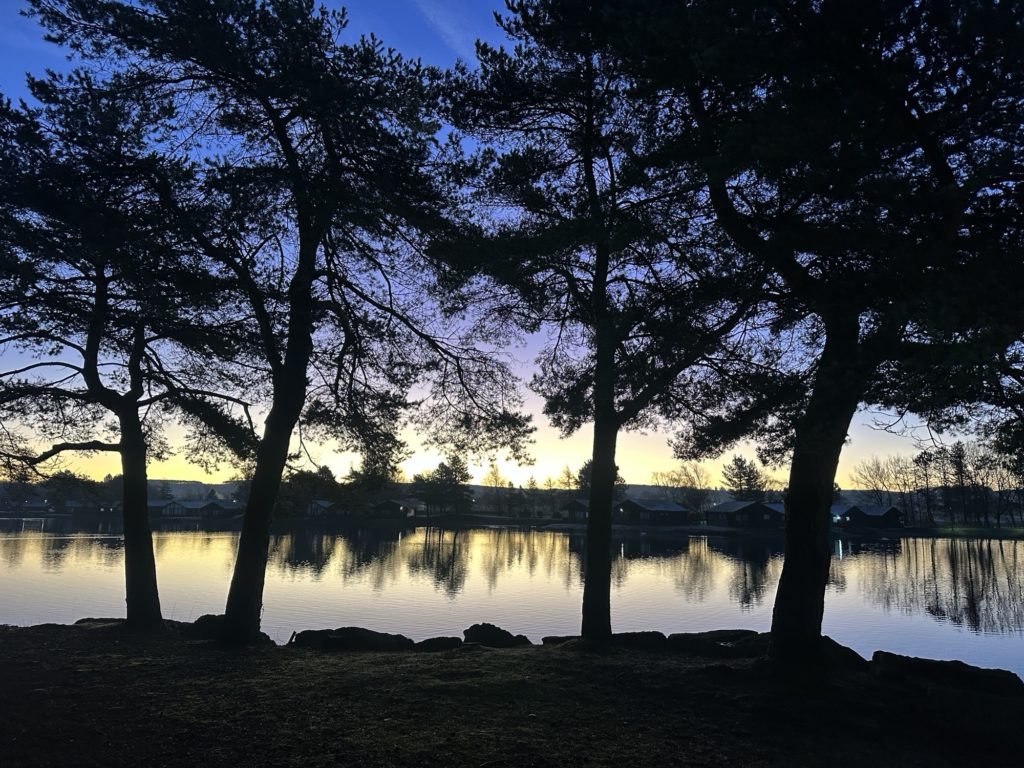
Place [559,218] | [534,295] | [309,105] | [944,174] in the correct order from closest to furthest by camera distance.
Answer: [944,174], [309,105], [559,218], [534,295]

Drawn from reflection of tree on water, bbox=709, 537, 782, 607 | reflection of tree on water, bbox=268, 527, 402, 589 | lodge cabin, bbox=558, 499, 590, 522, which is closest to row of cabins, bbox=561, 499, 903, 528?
lodge cabin, bbox=558, 499, 590, 522

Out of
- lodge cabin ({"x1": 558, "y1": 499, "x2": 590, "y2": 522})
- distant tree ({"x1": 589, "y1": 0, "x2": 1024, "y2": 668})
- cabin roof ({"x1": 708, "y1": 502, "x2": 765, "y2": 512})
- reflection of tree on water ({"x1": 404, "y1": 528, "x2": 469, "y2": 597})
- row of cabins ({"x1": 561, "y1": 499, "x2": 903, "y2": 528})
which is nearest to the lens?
distant tree ({"x1": 589, "y1": 0, "x2": 1024, "y2": 668})

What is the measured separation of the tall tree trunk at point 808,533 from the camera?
6.52 metres

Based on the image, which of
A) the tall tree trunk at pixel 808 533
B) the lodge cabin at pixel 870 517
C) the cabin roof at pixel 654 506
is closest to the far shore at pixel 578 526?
the lodge cabin at pixel 870 517

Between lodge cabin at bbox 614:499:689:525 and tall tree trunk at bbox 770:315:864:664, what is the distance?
230ft

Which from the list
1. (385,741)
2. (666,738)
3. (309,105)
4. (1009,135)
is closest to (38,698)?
(385,741)

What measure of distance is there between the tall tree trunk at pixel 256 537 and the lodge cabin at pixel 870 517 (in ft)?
241

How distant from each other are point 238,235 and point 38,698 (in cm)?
552

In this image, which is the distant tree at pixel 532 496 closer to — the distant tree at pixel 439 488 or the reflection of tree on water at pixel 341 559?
the distant tree at pixel 439 488

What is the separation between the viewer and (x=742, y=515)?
6756 centimetres

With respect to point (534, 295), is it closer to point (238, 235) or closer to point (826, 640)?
point (238, 235)

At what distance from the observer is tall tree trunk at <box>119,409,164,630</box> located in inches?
412

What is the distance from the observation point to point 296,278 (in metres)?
9.41

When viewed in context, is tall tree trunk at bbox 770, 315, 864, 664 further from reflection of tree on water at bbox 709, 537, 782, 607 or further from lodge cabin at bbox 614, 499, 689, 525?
lodge cabin at bbox 614, 499, 689, 525
